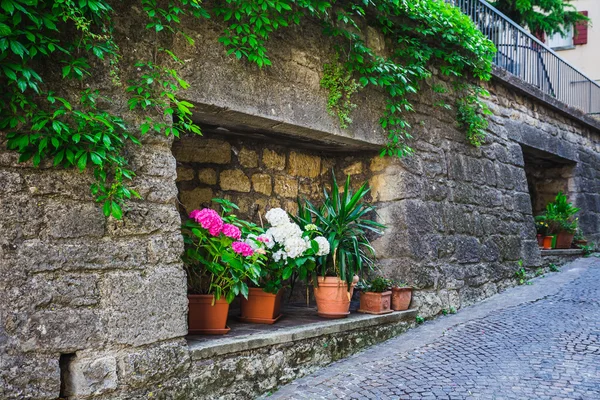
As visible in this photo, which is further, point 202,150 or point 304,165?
point 304,165

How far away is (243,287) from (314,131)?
134 centimetres

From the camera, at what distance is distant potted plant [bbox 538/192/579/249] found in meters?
7.55

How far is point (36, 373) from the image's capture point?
235 cm

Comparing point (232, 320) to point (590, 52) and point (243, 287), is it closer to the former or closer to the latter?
point (243, 287)

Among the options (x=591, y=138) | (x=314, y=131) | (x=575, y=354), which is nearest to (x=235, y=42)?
(x=314, y=131)

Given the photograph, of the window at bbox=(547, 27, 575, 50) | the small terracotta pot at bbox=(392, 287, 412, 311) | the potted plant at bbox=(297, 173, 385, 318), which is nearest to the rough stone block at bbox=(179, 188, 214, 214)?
the potted plant at bbox=(297, 173, 385, 318)

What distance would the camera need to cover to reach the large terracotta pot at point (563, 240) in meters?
7.57

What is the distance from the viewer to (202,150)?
13.6 ft

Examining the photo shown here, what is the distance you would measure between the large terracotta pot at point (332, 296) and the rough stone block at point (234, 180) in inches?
40.7

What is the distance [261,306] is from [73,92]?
1911 mm

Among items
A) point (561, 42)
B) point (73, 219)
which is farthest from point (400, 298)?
point (561, 42)

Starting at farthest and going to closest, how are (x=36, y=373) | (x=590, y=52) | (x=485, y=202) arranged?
(x=590, y=52) → (x=485, y=202) → (x=36, y=373)

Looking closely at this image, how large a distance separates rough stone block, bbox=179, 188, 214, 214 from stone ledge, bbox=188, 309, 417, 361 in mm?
1211

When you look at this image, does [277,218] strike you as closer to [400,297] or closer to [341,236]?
[341,236]
